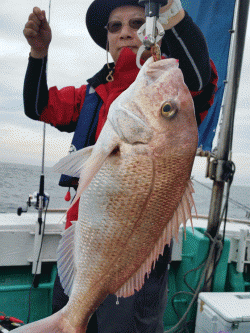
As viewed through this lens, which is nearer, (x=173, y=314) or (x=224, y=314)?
(x=224, y=314)

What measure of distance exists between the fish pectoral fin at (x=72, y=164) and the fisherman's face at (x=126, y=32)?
901 mm

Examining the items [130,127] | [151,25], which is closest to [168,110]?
[130,127]

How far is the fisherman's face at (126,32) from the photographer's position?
1.83 meters

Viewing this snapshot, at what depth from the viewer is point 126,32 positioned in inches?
72.1

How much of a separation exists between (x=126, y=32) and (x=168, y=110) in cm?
86

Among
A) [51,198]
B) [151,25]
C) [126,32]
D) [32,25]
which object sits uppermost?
[126,32]

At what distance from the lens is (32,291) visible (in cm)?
337

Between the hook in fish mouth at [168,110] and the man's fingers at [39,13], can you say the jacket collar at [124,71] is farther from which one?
the hook in fish mouth at [168,110]

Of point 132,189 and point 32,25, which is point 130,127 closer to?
point 132,189

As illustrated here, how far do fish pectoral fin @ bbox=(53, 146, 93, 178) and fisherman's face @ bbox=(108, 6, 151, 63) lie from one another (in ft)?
2.96

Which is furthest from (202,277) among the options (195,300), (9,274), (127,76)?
(127,76)

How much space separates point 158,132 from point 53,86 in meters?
1.24

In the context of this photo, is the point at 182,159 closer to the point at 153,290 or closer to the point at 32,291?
the point at 153,290

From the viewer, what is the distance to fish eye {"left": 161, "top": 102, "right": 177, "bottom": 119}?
1229mm
